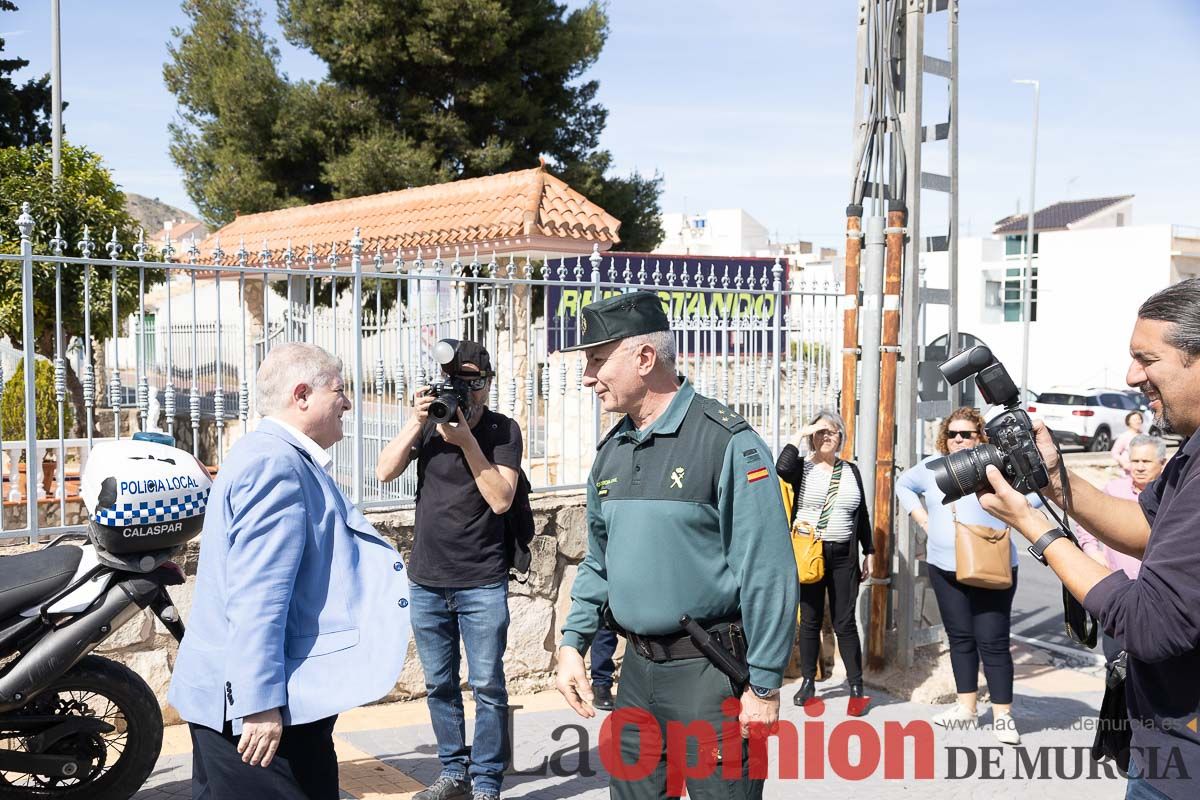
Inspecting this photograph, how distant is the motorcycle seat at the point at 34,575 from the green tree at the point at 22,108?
76.0 ft

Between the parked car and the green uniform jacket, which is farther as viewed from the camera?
the parked car

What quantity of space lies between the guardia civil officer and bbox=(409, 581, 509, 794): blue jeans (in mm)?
1242

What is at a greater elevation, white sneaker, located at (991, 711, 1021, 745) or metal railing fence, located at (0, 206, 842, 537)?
metal railing fence, located at (0, 206, 842, 537)

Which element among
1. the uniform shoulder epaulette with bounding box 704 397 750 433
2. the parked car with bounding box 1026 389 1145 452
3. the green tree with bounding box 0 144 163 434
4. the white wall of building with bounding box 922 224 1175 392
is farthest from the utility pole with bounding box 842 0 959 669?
the white wall of building with bounding box 922 224 1175 392

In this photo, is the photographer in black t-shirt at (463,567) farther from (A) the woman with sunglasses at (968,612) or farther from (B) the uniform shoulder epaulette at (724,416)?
(A) the woman with sunglasses at (968,612)

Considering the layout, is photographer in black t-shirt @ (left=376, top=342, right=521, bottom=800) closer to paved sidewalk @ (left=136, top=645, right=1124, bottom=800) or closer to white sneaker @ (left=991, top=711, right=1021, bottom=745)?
paved sidewalk @ (left=136, top=645, right=1124, bottom=800)

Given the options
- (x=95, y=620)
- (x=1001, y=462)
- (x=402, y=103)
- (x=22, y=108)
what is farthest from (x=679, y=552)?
(x=22, y=108)

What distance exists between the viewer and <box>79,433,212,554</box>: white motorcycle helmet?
370cm

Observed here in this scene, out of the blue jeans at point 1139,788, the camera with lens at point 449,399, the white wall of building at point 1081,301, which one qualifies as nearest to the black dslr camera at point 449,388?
the camera with lens at point 449,399

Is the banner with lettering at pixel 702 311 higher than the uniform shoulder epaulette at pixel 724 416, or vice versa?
the banner with lettering at pixel 702 311

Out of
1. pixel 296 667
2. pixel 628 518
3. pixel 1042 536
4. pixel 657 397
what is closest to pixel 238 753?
pixel 296 667

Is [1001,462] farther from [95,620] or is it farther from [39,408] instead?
[39,408]

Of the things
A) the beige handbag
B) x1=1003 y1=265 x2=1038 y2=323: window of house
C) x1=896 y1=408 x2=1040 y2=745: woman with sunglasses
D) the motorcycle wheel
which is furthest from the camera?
x1=1003 y1=265 x2=1038 y2=323: window of house

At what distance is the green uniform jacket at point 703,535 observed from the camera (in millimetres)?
2988
